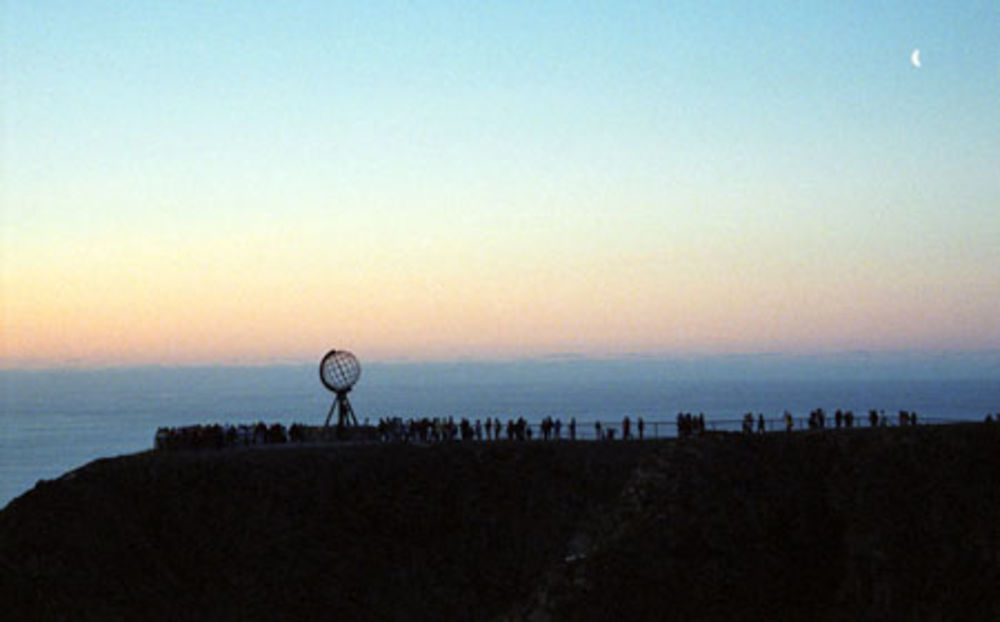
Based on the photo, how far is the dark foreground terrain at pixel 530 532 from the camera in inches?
1666

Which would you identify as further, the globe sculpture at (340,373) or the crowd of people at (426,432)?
the globe sculpture at (340,373)

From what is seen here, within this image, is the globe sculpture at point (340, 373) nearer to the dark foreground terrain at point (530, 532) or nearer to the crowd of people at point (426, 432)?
the crowd of people at point (426, 432)

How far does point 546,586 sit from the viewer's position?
43.6 m

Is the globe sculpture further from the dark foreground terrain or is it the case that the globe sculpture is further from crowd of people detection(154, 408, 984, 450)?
the dark foreground terrain

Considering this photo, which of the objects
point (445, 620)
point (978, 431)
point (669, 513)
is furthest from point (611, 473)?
point (978, 431)

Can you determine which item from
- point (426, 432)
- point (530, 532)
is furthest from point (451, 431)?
point (530, 532)

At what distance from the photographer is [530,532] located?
47.0m

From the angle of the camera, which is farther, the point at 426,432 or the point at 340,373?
the point at 340,373

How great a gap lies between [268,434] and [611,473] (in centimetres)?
1849

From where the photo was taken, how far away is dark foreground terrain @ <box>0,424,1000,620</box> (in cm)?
4231

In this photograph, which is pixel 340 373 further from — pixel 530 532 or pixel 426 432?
pixel 530 532

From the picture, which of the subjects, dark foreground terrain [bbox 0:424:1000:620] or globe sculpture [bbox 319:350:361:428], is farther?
globe sculpture [bbox 319:350:361:428]

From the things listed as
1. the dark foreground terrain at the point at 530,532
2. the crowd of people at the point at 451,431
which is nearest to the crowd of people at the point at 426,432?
the crowd of people at the point at 451,431

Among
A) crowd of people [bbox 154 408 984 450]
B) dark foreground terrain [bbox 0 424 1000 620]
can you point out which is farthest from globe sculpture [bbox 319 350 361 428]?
dark foreground terrain [bbox 0 424 1000 620]
